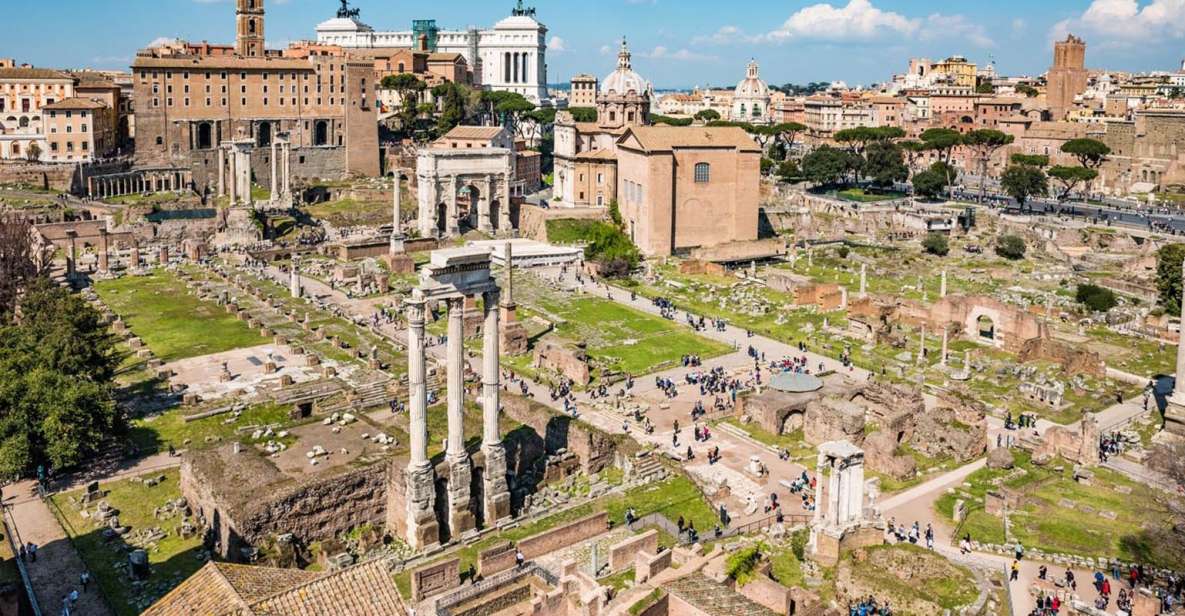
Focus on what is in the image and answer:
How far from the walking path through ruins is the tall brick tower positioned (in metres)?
123

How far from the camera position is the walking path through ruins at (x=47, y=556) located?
22.9 meters

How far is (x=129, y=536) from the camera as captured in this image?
26.2 metres

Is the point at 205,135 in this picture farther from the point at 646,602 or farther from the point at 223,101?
the point at 646,602

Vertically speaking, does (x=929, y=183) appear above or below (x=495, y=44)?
below

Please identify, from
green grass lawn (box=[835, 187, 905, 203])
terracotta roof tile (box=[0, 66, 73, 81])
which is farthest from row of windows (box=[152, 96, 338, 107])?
green grass lawn (box=[835, 187, 905, 203])

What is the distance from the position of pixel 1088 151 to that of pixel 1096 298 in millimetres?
45876

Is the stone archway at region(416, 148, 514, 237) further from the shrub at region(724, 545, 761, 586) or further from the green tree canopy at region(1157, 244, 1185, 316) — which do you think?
the shrub at region(724, 545, 761, 586)

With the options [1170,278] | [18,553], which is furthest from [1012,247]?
[18,553]

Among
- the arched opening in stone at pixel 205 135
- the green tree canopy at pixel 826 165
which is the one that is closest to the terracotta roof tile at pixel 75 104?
the arched opening in stone at pixel 205 135

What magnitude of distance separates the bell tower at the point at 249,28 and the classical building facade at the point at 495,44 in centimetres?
4527

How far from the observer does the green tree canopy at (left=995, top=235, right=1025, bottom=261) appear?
6756 cm

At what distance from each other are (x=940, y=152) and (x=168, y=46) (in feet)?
257

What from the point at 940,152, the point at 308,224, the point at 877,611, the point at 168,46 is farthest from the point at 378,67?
the point at 877,611

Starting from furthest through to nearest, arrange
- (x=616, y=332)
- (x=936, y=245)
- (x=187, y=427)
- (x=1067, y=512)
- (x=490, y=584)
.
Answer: (x=936, y=245)
(x=616, y=332)
(x=187, y=427)
(x=1067, y=512)
(x=490, y=584)
